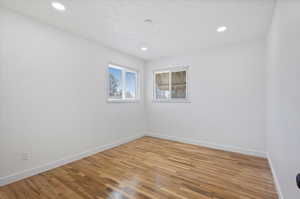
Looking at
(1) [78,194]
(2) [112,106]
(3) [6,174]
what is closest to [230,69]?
(2) [112,106]

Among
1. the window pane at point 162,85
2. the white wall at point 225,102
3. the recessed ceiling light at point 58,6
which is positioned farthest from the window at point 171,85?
the recessed ceiling light at point 58,6

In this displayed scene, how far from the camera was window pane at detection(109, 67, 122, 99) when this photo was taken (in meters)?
3.41

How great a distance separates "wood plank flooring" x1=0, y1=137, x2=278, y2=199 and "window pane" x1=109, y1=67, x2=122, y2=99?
146 cm

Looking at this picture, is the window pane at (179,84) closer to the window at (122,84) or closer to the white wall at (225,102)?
the white wall at (225,102)

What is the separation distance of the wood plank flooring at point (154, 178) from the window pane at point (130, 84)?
171cm

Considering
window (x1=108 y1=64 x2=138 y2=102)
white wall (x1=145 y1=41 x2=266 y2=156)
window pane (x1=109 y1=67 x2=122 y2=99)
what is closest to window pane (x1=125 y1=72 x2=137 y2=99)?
window (x1=108 y1=64 x2=138 y2=102)

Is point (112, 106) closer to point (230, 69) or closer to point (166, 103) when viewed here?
point (166, 103)

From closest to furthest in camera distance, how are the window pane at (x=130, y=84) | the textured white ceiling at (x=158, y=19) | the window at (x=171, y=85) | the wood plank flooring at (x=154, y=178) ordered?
the wood plank flooring at (x=154, y=178) < the textured white ceiling at (x=158, y=19) < the window at (x=171, y=85) < the window pane at (x=130, y=84)

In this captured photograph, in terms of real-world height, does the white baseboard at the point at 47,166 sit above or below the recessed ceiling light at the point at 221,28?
below

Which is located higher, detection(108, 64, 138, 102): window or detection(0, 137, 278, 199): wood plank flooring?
detection(108, 64, 138, 102): window

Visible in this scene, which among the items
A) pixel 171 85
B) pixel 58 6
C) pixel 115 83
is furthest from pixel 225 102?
pixel 58 6

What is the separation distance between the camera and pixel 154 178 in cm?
199

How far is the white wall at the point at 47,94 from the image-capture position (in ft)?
6.12

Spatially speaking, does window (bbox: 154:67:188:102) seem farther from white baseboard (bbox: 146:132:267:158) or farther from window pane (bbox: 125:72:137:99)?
white baseboard (bbox: 146:132:267:158)
